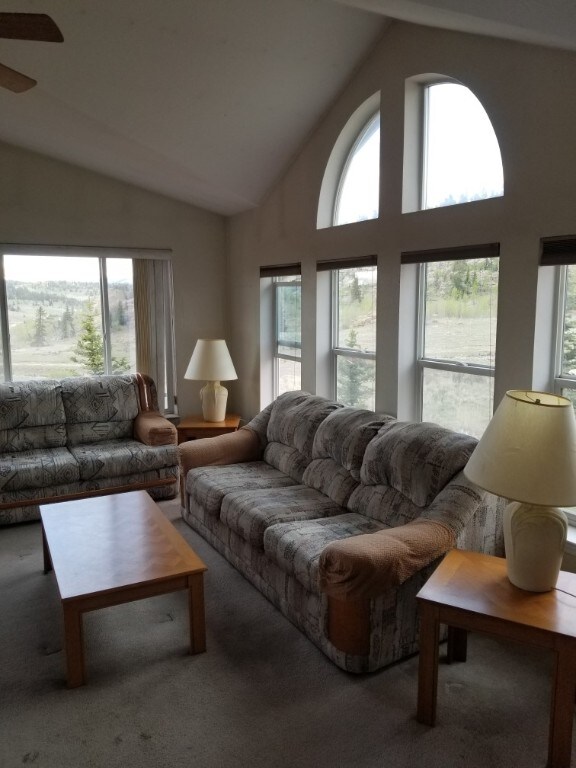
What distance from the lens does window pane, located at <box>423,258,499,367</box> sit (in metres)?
3.35

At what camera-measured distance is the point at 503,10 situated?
2164 millimetres

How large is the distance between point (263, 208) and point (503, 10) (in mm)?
3222

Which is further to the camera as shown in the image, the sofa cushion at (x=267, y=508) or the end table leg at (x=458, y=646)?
the sofa cushion at (x=267, y=508)

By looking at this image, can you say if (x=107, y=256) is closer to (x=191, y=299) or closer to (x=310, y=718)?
(x=191, y=299)

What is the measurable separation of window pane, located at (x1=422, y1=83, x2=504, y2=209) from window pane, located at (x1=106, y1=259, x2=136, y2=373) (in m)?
3.05

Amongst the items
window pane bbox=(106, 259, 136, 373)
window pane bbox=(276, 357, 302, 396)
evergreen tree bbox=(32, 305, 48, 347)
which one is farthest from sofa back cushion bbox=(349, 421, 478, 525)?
evergreen tree bbox=(32, 305, 48, 347)

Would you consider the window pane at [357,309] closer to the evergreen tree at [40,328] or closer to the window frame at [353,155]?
the window frame at [353,155]

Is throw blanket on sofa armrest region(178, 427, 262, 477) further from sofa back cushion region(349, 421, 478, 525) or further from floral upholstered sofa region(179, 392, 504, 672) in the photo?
sofa back cushion region(349, 421, 478, 525)

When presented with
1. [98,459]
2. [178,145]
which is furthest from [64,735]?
[178,145]

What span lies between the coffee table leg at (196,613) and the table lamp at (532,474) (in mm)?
1331

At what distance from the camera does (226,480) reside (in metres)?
4.01

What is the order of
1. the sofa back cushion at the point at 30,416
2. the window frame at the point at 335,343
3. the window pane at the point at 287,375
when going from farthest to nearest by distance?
1. the window pane at the point at 287,375
2. the sofa back cushion at the point at 30,416
3. the window frame at the point at 335,343

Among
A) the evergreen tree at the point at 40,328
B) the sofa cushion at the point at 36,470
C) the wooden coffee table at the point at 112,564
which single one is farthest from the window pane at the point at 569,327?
the evergreen tree at the point at 40,328

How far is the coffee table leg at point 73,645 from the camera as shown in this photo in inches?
102
